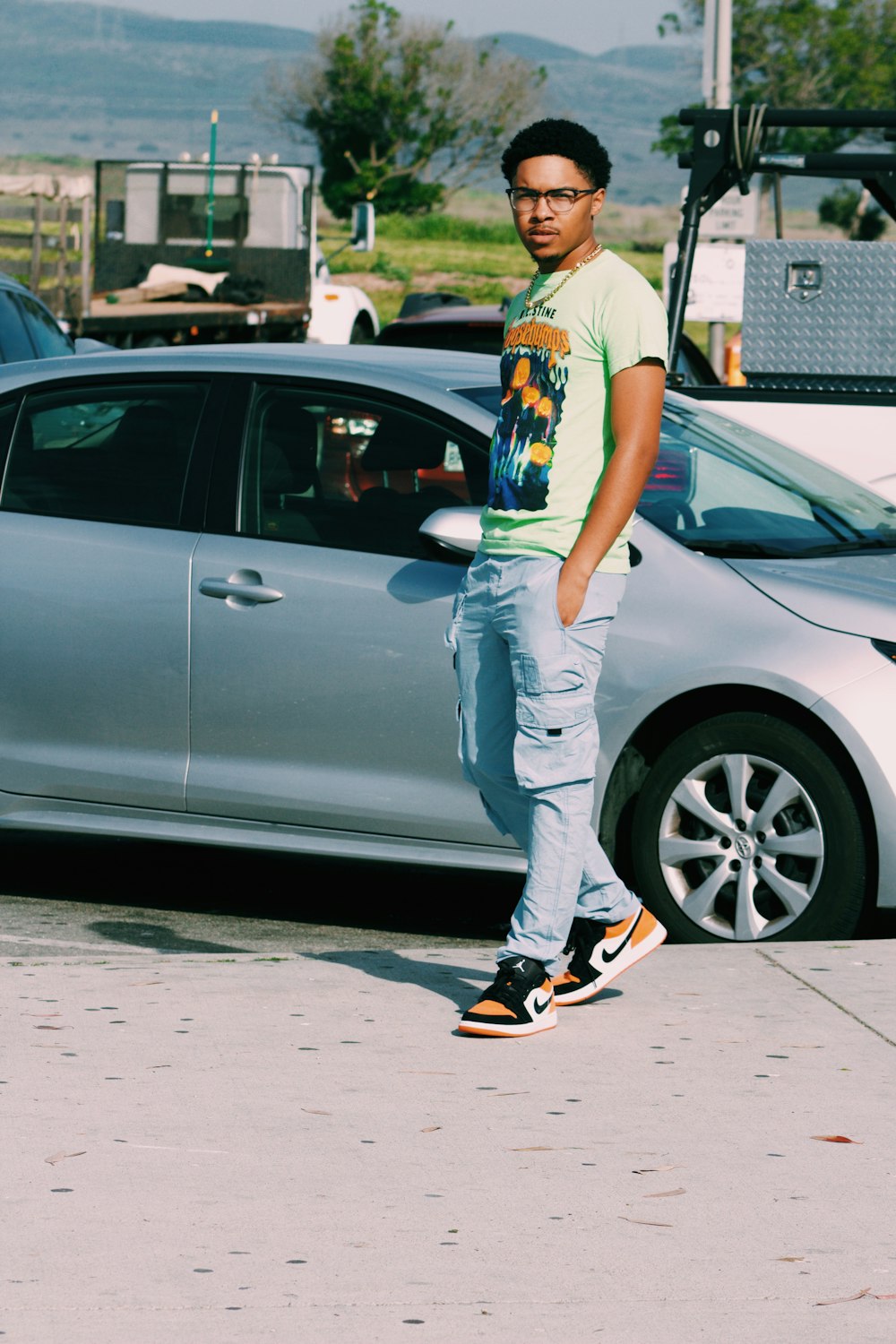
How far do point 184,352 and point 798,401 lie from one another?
328 centimetres

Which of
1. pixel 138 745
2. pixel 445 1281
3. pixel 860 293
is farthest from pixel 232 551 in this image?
pixel 860 293

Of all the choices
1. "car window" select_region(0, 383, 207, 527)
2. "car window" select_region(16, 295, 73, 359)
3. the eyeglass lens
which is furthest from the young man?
"car window" select_region(16, 295, 73, 359)

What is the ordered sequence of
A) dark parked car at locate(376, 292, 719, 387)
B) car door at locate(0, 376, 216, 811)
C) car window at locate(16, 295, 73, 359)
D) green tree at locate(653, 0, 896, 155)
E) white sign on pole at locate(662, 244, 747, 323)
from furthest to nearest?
green tree at locate(653, 0, 896, 155) → white sign on pole at locate(662, 244, 747, 323) → dark parked car at locate(376, 292, 719, 387) → car window at locate(16, 295, 73, 359) → car door at locate(0, 376, 216, 811)

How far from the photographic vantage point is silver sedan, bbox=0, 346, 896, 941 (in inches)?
221

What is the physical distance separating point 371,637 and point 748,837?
1115 mm

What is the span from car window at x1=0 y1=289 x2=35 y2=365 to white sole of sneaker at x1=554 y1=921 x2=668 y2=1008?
22.2 ft

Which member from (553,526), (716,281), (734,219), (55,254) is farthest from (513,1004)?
(55,254)

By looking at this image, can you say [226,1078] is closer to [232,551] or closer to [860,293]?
[232,551]

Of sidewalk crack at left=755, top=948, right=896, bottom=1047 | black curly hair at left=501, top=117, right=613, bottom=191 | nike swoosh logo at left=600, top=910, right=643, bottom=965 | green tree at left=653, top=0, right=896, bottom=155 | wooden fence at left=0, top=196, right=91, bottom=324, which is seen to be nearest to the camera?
black curly hair at left=501, top=117, right=613, bottom=191

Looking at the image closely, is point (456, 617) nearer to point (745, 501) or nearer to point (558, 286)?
point (558, 286)

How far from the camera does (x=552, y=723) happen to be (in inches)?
182

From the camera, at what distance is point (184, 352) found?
6504 millimetres

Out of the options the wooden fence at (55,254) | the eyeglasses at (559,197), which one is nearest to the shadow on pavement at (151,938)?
the eyeglasses at (559,197)

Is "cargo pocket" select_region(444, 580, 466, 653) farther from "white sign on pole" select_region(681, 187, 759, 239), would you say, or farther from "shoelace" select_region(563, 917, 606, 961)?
"white sign on pole" select_region(681, 187, 759, 239)
